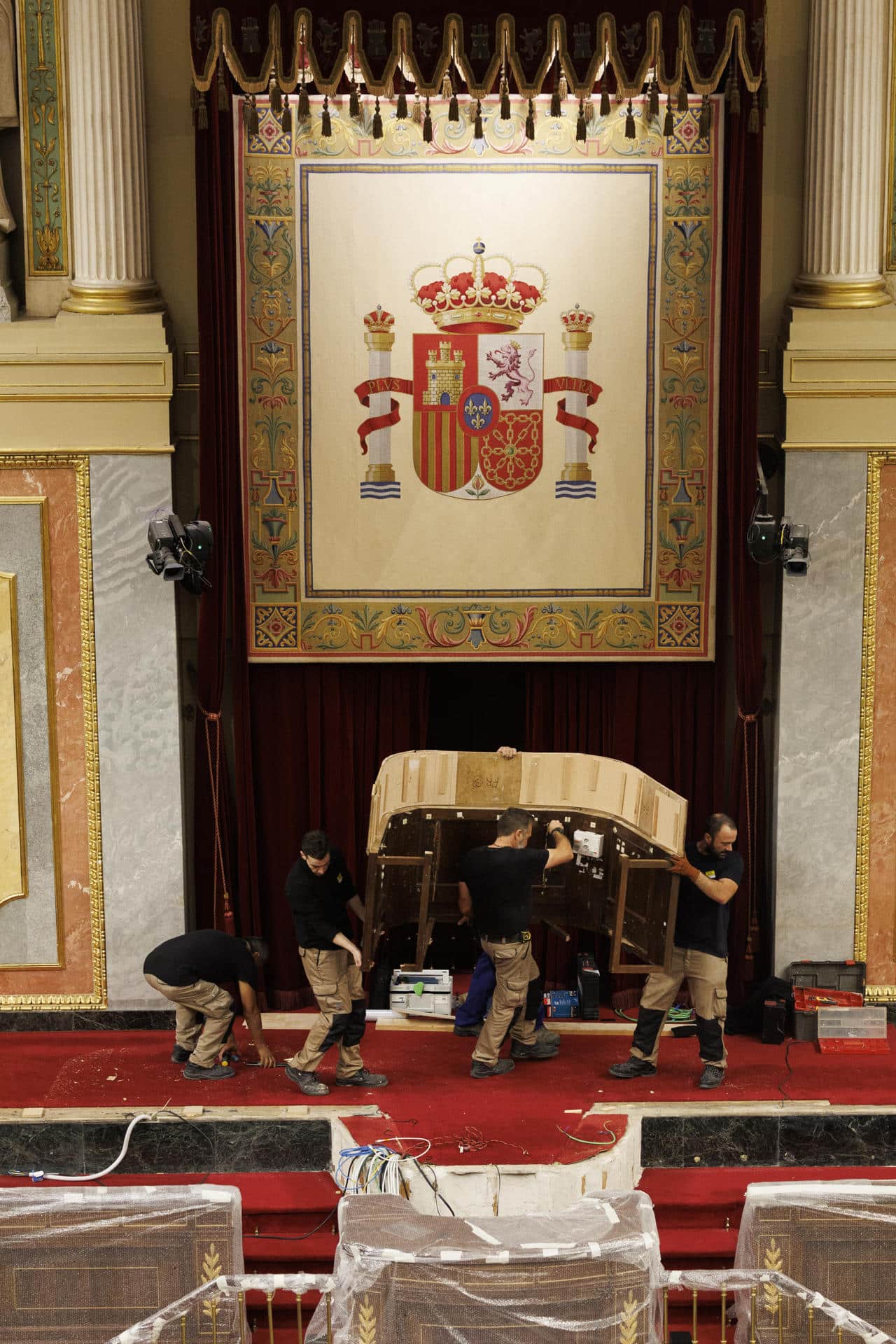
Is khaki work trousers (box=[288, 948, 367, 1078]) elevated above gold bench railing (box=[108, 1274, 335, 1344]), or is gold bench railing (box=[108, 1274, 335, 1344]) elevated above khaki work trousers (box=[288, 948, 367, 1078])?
khaki work trousers (box=[288, 948, 367, 1078])

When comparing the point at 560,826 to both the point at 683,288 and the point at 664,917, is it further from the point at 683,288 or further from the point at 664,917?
the point at 683,288

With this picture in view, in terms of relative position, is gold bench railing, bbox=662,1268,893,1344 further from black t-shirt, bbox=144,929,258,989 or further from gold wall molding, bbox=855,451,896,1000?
gold wall molding, bbox=855,451,896,1000

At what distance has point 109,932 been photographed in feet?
27.5

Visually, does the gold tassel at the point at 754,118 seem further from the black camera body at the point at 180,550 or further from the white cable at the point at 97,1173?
the white cable at the point at 97,1173

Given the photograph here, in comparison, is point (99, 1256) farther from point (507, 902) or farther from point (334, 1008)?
point (507, 902)

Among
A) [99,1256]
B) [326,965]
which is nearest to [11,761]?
[326,965]

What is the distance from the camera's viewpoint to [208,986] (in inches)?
302

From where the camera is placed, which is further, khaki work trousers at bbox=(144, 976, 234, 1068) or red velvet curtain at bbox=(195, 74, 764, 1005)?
red velvet curtain at bbox=(195, 74, 764, 1005)

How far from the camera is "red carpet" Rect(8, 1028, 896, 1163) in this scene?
735 centimetres

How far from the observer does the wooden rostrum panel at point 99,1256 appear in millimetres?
5785

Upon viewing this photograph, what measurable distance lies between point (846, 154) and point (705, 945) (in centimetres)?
380

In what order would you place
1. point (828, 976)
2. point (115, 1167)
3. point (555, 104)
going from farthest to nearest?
point (828, 976) → point (555, 104) → point (115, 1167)

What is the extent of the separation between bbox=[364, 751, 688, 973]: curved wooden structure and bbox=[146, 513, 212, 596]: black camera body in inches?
51.5

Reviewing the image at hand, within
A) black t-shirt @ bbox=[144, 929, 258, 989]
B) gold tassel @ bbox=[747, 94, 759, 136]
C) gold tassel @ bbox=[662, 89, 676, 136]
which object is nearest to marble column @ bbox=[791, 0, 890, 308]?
gold tassel @ bbox=[747, 94, 759, 136]
